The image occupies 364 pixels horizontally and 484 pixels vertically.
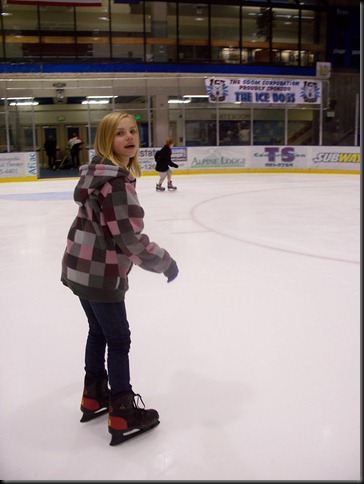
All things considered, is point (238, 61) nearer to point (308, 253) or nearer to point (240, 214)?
point (240, 214)

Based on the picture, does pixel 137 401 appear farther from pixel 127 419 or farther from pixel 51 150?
pixel 51 150

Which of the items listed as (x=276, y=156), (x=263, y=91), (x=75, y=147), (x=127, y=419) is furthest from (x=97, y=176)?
(x=263, y=91)

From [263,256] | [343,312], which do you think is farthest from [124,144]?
[263,256]

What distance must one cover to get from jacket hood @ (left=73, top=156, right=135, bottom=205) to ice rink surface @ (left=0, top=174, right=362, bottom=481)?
3.12 feet

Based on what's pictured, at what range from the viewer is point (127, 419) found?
196 centimetres

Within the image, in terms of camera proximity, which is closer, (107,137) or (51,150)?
(107,137)

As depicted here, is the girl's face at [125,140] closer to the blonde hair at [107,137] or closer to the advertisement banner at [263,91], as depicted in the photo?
the blonde hair at [107,137]

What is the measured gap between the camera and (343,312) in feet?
10.9

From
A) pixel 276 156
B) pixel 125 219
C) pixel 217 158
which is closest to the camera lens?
pixel 125 219

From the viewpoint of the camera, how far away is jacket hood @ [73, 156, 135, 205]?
1.69 m

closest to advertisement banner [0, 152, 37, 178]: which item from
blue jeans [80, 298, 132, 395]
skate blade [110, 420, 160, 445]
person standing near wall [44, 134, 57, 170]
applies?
person standing near wall [44, 134, 57, 170]

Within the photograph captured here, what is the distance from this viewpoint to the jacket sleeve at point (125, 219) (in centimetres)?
169

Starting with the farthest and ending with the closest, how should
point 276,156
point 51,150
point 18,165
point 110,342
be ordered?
1. point 51,150
2. point 276,156
3. point 18,165
4. point 110,342

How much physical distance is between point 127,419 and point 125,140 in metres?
1.07
